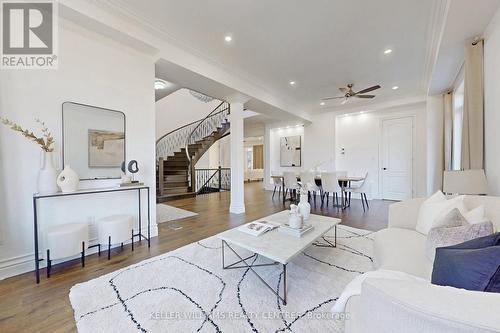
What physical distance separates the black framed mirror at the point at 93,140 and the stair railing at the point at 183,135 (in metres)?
5.52

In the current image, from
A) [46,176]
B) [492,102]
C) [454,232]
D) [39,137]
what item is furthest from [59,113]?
[492,102]

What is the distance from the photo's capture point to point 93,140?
2.77 metres

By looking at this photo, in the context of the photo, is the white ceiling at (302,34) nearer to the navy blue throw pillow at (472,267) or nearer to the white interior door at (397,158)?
the white interior door at (397,158)

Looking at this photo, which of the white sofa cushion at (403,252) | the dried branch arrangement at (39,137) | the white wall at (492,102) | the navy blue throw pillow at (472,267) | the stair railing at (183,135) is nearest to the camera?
the navy blue throw pillow at (472,267)

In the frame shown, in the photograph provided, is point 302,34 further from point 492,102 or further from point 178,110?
point 178,110

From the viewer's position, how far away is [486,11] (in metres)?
2.24

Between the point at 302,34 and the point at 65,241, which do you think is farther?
the point at 302,34

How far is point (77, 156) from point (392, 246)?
3.58 meters

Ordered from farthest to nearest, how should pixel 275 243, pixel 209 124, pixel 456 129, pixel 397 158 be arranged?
pixel 209 124 < pixel 397 158 < pixel 456 129 < pixel 275 243

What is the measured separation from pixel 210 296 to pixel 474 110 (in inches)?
143

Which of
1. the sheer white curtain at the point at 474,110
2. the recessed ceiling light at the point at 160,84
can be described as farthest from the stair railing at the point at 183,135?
the sheer white curtain at the point at 474,110

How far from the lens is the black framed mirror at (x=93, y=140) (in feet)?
8.39

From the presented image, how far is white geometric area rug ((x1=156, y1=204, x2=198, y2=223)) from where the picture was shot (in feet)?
13.8

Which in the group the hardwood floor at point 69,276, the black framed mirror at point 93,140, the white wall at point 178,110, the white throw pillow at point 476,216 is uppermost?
the white wall at point 178,110
